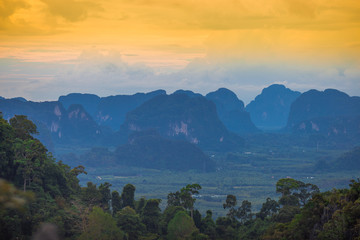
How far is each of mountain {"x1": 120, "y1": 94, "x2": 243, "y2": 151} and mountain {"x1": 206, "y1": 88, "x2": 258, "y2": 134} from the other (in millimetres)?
37772

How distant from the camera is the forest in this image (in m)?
21.9

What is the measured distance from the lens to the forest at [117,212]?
2185cm

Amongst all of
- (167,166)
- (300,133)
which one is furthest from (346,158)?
(300,133)

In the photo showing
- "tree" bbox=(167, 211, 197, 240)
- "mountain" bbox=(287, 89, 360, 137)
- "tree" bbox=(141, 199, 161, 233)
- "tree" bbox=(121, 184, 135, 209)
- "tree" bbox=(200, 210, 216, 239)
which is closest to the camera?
"tree" bbox=(167, 211, 197, 240)

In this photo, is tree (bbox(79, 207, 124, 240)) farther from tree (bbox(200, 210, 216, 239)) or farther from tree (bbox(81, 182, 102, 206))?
tree (bbox(200, 210, 216, 239))

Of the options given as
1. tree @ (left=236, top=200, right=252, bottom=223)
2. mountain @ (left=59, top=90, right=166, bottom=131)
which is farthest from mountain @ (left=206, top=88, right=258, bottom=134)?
tree @ (left=236, top=200, right=252, bottom=223)

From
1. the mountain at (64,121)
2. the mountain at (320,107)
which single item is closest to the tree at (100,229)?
the mountain at (64,121)

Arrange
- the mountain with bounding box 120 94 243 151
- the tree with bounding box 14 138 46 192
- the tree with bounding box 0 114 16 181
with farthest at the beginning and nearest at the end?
the mountain with bounding box 120 94 243 151 → the tree with bounding box 14 138 46 192 → the tree with bounding box 0 114 16 181

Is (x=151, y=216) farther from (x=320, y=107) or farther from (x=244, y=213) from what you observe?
(x=320, y=107)

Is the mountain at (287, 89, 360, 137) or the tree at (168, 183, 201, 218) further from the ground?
the mountain at (287, 89, 360, 137)

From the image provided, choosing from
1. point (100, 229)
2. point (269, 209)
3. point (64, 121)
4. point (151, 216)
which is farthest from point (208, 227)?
point (64, 121)

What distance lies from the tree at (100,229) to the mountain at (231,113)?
463 feet

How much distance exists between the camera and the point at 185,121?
129125 mm

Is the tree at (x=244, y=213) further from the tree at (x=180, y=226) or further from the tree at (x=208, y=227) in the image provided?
the tree at (x=180, y=226)
